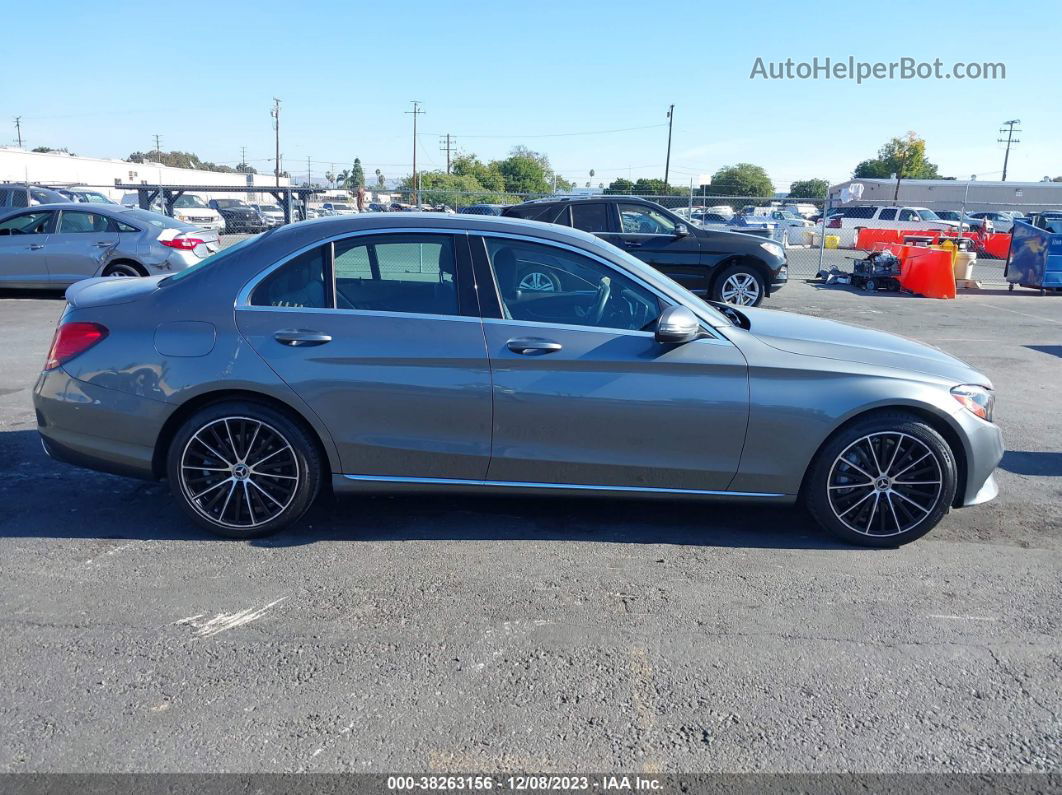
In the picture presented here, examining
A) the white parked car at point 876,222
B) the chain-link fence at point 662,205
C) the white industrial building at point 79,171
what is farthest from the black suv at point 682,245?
the white industrial building at point 79,171

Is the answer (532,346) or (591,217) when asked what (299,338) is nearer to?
(532,346)

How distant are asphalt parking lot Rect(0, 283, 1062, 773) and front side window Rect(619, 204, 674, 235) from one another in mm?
8764

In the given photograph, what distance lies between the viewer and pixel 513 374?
4.35 m

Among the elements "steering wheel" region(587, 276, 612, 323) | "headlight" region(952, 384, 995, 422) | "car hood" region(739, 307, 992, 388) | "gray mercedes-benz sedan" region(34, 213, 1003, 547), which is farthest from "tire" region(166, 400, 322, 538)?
"headlight" region(952, 384, 995, 422)

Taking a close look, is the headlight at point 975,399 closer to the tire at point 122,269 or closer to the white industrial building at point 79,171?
the tire at point 122,269

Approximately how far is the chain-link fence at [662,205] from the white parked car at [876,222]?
4cm

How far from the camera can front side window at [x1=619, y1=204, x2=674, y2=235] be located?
13.4 meters

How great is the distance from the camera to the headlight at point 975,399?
452 centimetres

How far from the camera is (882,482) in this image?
14.8 ft

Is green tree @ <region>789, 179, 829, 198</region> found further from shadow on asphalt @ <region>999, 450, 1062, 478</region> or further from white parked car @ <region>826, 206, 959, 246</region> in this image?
shadow on asphalt @ <region>999, 450, 1062, 478</region>

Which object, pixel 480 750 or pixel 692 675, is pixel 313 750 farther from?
pixel 692 675

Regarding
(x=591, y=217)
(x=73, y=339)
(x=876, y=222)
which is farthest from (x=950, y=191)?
(x=73, y=339)

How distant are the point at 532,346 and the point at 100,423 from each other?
88.2 inches

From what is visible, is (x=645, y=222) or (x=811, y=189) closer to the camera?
(x=645, y=222)
